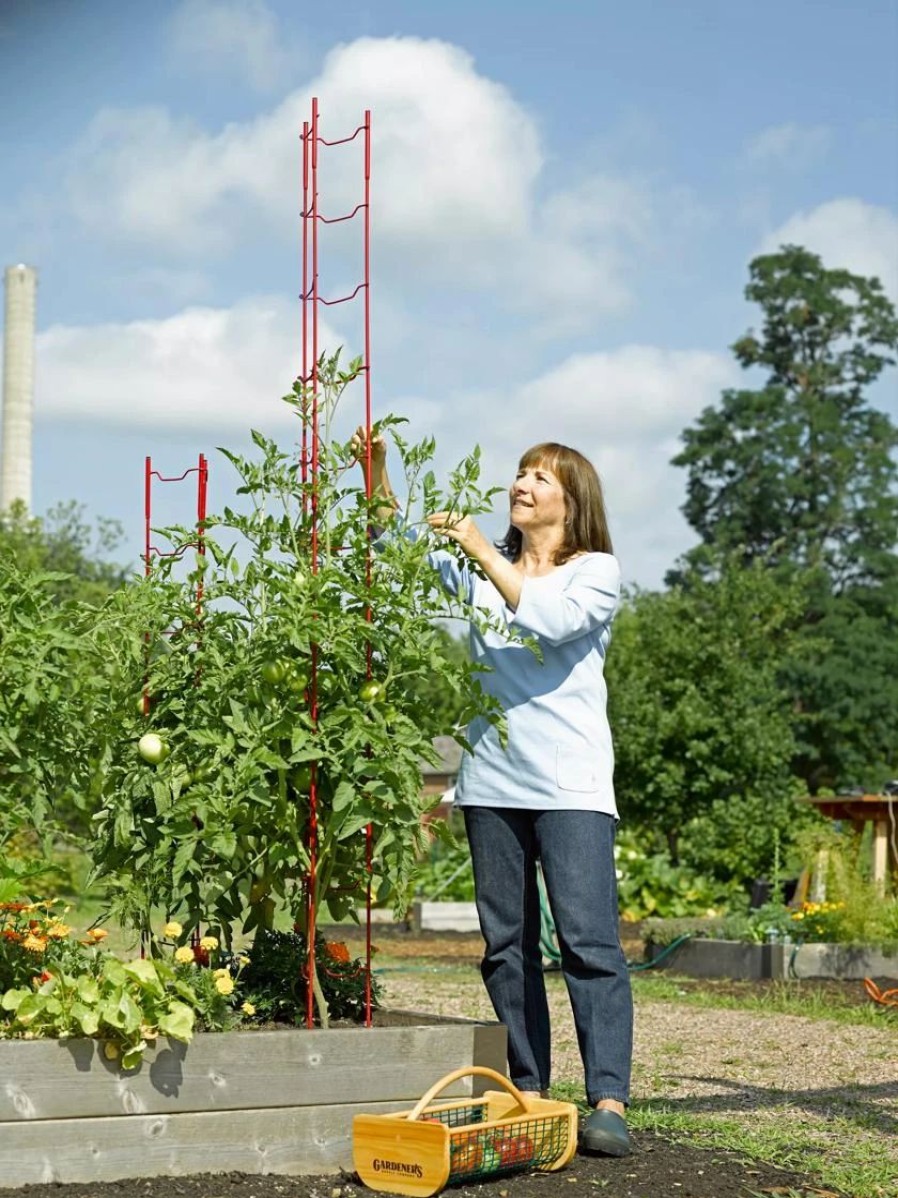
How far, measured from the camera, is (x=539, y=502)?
3.96 metres

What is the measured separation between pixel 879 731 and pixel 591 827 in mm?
32459

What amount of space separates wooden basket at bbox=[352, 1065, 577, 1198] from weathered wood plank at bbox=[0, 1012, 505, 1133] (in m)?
0.10

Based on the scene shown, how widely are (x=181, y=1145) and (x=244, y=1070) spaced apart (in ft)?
0.64

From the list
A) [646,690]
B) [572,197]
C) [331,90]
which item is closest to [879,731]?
[646,690]

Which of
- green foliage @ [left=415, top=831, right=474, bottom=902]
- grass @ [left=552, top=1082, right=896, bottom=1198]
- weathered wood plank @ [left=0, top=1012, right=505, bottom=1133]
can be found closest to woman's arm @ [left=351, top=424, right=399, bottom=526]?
weathered wood plank @ [left=0, top=1012, right=505, bottom=1133]

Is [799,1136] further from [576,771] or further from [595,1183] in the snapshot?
[576,771]

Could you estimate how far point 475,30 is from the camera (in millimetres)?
5004

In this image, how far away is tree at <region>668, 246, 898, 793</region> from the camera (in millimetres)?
34562

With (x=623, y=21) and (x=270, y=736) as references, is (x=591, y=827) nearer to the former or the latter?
(x=270, y=736)

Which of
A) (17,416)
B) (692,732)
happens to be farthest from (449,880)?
(17,416)

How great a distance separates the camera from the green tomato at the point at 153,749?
11.7 feet

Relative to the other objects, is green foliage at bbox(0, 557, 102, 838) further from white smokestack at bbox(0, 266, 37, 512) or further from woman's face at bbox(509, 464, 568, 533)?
white smokestack at bbox(0, 266, 37, 512)

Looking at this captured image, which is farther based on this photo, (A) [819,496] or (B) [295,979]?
(A) [819,496]

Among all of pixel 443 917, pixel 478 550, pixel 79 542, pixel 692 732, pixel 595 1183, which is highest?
pixel 79 542
